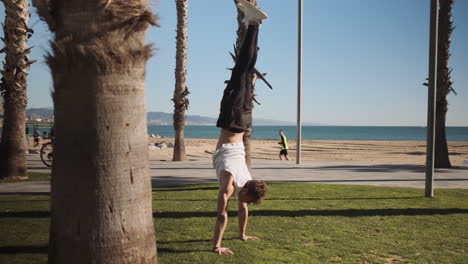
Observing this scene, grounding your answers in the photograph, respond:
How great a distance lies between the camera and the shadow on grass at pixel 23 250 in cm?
437

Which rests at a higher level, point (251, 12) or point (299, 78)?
point (299, 78)

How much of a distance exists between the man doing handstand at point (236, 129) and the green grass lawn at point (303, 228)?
652 mm

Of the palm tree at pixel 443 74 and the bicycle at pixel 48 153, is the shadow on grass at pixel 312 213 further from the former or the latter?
the palm tree at pixel 443 74

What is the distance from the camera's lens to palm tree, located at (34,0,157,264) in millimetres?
2506

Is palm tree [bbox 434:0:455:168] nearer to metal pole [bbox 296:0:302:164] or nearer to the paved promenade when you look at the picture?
the paved promenade

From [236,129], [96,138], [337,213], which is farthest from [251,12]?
[337,213]

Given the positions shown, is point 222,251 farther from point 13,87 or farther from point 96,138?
point 13,87

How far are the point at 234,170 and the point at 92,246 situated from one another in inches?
90.4

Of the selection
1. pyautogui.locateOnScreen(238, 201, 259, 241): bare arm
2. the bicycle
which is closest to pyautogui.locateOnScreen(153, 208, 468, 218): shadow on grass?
pyautogui.locateOnScreen(238, 201, 259, 241): bare arm

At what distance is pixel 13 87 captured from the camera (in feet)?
33.1

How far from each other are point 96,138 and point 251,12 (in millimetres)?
2588

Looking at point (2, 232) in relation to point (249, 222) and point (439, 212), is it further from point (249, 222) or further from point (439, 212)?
point (439, 212)

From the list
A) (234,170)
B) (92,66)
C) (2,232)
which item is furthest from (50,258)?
(2,232)

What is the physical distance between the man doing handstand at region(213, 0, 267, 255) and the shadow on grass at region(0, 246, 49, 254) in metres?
2.12
